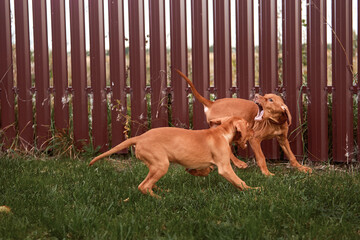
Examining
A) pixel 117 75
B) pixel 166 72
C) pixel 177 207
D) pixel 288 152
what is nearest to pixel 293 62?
pixel 288 152

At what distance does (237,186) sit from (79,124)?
281cm

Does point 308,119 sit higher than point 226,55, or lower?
lower

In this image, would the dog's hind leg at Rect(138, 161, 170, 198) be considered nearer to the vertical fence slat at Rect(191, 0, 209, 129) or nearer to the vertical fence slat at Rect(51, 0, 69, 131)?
the vertical fence slat at Rect(191, 0, 209, 129)

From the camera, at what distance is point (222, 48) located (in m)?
6.11

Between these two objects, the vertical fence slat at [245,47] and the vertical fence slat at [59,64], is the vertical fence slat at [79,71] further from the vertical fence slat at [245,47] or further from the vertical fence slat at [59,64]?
A: the vertical fence slat at [245,47]

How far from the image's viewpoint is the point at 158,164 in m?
4.17

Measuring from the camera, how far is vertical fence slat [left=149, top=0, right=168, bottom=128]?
6.24m

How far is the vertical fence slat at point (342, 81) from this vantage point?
18.8ft

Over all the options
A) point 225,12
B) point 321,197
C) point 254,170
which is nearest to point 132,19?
point 225,12

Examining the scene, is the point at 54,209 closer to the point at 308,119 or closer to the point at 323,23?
the point at 308,119

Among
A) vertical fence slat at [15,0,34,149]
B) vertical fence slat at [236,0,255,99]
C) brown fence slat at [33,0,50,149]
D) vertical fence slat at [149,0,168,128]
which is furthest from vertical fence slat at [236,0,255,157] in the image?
vertical fence slat at [15,0,34,149]

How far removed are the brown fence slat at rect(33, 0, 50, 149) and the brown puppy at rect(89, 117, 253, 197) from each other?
2684 millimetres

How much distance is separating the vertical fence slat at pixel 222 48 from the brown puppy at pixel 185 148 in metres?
1.63

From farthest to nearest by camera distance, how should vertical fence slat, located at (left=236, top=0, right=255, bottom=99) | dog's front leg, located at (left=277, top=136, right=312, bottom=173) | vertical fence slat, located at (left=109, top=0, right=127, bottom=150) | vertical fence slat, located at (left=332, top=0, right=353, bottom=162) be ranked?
vertical fence slat, located at (left=109, top=0, right=127, bottom=150), vertical fence slat, located at (left=236, top=0, right=255, bottom=99), vertical fence slat, located at (left=332, top=0, right=353, bottom=162), dog's front leg, located at (left=277, top=136, right=312, bottom=173)
